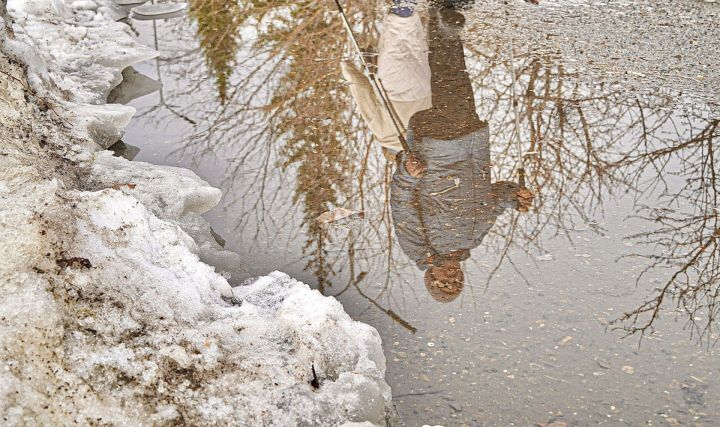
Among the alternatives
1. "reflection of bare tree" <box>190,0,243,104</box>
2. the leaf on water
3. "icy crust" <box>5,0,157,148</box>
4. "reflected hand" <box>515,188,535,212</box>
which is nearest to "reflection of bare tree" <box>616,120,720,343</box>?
"reflected hand" <box>515,188,535,212</box>

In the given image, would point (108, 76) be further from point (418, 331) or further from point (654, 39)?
point (654, 39)

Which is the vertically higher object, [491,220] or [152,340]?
[491,220]

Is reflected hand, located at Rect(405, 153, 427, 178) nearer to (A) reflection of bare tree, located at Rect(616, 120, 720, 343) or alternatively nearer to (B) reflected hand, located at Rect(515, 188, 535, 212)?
(B) reflected hand, located at Rect(515, 188, 535, 212)

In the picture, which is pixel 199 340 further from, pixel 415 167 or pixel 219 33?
pixel 219 33

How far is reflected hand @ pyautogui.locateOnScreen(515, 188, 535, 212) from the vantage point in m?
4.23

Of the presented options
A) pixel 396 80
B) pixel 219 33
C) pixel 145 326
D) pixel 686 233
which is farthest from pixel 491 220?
pixel 219 33

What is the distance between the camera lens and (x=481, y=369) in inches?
122

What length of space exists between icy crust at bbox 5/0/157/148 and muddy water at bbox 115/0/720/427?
287mm

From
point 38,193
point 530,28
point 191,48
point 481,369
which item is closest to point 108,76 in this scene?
point 191,48

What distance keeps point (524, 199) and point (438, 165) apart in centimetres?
65

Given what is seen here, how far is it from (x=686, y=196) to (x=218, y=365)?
9.41 ft

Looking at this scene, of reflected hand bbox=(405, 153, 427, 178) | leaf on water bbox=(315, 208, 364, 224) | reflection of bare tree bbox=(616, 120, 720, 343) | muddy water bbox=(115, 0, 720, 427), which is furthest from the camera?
reflected hand bbox=(405, 153, 427, 178)

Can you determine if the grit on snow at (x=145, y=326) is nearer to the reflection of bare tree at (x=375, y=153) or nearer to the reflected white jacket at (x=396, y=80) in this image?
the reflection of bare tree at (x=375, y=153)

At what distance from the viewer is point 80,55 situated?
21.8ft
